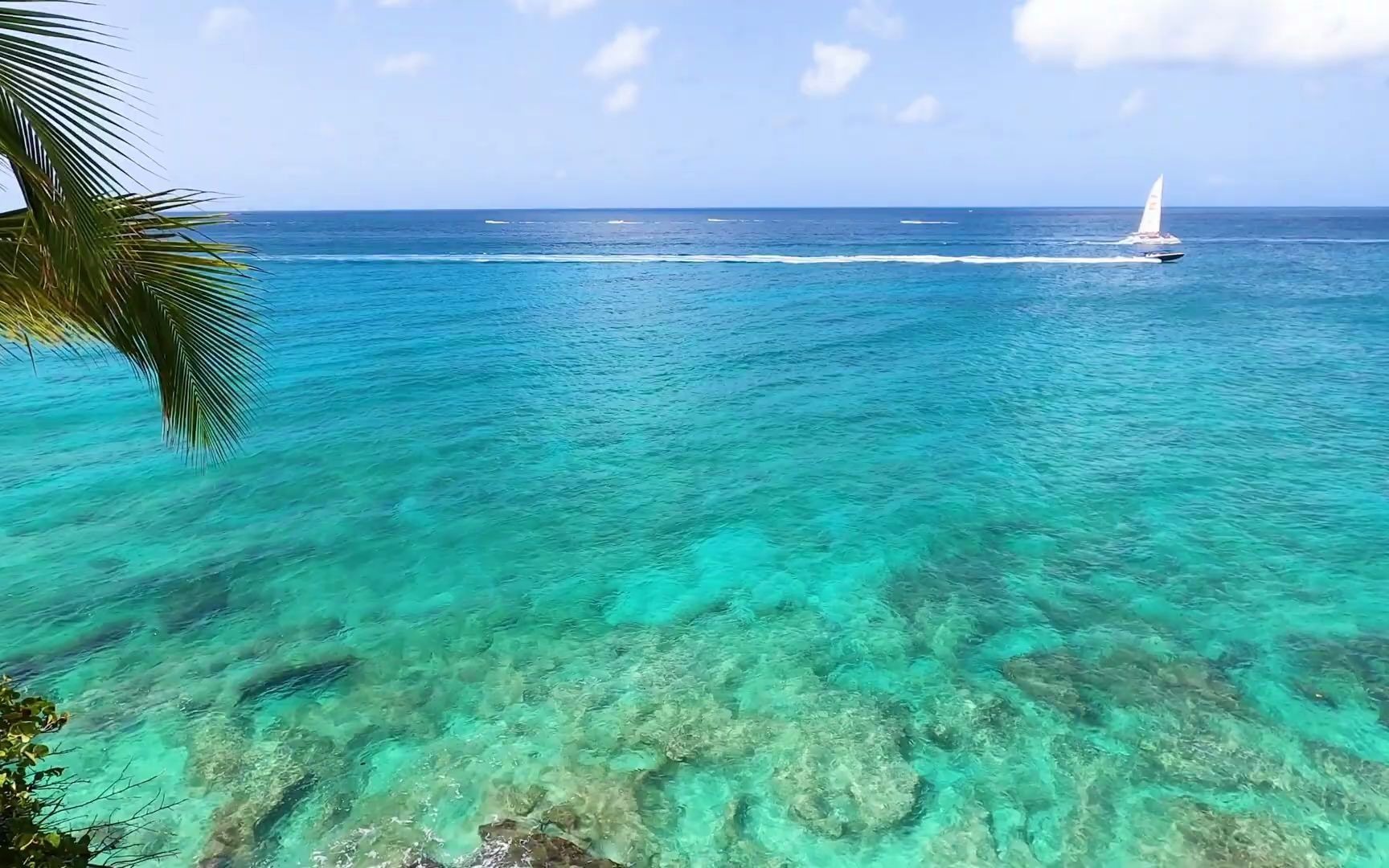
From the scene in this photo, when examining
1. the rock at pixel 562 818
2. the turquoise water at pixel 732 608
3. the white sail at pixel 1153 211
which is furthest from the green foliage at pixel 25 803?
the white sail at pixel 1153 211

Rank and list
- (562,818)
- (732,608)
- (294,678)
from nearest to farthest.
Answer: (562,818) → (294,678) → (732,608)

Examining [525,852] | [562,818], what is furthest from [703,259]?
[525,852]

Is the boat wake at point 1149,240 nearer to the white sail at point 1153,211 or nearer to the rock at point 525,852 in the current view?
the white sail at point 1153,211

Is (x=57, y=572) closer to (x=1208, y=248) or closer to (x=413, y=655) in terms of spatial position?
(x=413, y=655)

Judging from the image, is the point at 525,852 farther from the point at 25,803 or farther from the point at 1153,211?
the point at 1153,211

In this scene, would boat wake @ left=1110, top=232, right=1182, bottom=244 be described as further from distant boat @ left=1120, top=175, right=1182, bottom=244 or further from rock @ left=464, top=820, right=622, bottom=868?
A: rock @ left=464, top=820, right=622, bottom=868

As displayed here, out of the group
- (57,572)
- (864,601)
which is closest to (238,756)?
(57,572)
